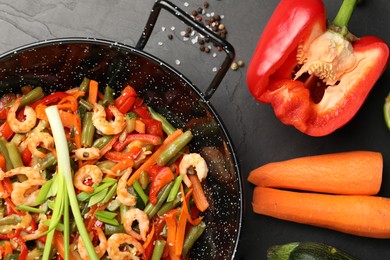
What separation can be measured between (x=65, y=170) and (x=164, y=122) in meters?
0.49

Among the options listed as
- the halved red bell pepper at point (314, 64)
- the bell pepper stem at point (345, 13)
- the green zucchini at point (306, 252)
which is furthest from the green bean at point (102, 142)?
the bell pepper stem at point (345, 13)

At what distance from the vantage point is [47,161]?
2617mm

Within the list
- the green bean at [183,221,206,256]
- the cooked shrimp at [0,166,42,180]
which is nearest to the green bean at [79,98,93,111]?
the cooked shrimp at [0,166,42,180]

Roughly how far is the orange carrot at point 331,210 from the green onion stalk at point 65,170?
2.51 feet

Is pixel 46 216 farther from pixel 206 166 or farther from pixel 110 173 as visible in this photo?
pixel 206 166

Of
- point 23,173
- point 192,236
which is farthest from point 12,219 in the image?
point 192,236

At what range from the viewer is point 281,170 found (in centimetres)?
282

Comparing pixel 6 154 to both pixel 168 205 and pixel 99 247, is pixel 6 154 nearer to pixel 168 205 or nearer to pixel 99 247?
pixel 99 247

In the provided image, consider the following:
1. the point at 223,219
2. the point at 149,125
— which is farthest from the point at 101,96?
the point at 223,219

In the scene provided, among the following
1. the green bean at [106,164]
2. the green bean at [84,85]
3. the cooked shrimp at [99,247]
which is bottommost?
the cooked shrimp at [99,247]

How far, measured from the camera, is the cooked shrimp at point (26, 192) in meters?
2.54

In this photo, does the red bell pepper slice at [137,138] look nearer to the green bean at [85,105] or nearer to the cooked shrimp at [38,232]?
the green bean at [85,105]

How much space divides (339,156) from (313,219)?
0.97 feet

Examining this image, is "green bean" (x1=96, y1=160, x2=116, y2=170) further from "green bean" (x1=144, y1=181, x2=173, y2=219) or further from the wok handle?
the wok handle
